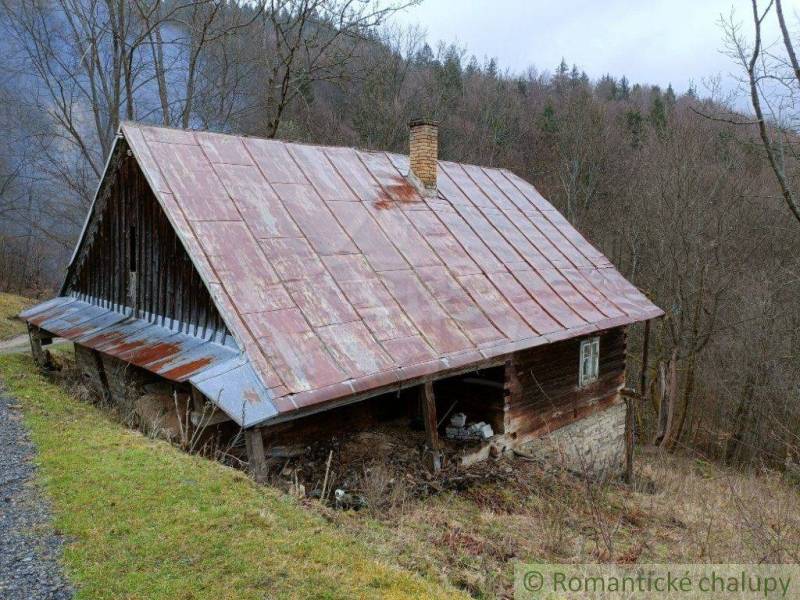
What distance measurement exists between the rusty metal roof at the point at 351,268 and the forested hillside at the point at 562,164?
26.6 ft

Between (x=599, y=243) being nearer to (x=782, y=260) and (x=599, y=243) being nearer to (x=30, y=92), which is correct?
(x=782, y=260)

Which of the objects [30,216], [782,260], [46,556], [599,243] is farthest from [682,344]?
[30,216]

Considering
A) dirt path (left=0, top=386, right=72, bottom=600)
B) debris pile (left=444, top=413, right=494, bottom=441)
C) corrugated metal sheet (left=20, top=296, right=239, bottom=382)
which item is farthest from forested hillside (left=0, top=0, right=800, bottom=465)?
dirt path (left=0, top=386, right=72, bottom=600)

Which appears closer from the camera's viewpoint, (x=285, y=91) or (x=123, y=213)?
(x=123, y=213)

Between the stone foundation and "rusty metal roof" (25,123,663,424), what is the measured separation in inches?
94.7

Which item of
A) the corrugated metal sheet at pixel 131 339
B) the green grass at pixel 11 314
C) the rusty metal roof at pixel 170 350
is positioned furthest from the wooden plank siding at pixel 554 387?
the green grass at pixel 11 314

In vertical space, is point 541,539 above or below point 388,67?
below

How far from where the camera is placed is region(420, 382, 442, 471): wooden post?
28.4 feet

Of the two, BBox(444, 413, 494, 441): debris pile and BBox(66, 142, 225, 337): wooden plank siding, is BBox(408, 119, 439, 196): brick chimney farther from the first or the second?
BBox(66, 142, 225, 337): wooden plank siding

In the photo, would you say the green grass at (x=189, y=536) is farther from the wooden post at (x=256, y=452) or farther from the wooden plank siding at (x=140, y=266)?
the wooden plank siding at (x=140, y=266)

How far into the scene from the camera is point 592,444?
13.4 m

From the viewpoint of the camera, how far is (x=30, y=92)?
3472cm

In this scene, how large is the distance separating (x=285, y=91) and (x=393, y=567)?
19.1 metres

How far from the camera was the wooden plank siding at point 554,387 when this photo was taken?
10992 millimetres
